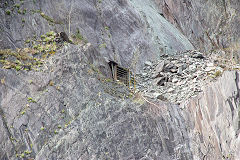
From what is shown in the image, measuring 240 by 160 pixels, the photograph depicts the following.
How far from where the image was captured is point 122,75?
13836 mm

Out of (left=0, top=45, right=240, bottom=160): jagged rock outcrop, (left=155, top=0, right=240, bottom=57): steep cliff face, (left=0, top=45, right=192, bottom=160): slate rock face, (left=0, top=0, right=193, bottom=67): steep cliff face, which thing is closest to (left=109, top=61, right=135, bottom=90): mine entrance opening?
(left=0, top=0, right=193, bottom=67): steep cliff face

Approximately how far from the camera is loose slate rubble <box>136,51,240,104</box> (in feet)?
39.5

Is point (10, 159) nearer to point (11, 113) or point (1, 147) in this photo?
point (1, 147)

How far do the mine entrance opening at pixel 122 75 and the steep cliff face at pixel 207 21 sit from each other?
861 cm

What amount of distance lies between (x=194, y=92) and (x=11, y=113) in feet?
24.0

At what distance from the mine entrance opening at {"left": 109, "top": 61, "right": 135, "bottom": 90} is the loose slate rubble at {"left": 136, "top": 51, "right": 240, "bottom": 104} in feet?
1.12

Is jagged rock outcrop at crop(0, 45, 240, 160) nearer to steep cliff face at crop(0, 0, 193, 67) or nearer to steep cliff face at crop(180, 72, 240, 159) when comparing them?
steep cliff face at crop(180, 72, 240, 159)

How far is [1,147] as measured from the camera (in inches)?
373

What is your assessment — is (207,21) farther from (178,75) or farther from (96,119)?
(96,119)

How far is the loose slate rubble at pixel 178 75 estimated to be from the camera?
12047mm

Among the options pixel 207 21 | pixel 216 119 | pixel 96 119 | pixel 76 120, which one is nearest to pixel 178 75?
pixel 216 119

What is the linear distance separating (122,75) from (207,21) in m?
13.1

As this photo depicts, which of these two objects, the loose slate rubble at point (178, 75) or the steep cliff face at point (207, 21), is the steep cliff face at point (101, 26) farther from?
the steep cliff face at point (207, 21)

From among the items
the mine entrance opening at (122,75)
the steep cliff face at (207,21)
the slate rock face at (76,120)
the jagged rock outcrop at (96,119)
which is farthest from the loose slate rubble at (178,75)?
the steep cliff face at (207,21)
